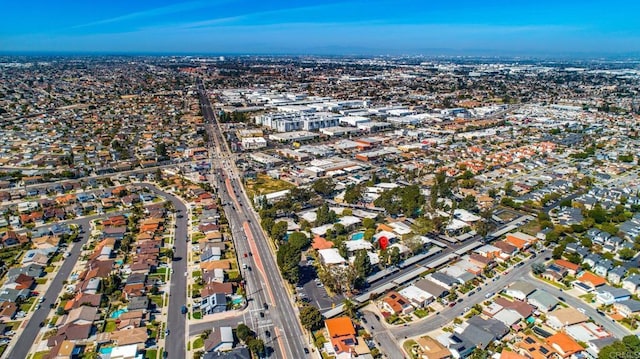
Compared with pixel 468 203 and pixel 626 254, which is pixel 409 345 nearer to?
pixel 626 254

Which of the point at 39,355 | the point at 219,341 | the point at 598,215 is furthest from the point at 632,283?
the point at 39,355

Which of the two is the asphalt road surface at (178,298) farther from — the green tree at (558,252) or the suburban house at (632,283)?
the suburban house at (632,283)

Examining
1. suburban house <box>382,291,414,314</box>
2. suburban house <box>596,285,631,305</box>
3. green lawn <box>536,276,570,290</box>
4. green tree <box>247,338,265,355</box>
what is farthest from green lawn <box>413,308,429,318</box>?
suburban house <box>596,285,631,305</box>

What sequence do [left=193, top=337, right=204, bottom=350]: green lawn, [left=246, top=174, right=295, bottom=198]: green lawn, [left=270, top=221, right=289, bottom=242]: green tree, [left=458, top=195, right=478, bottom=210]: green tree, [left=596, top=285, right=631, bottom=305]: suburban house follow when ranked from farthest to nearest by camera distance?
[left=246, top=174, right=295, bottom=198]: green lawn
[left=458, top=195, right=478, bottom=210]: green tree
[left=270, top=221, right=289, bottom=242]: green tree
[left=596, top=285, right=631, bottom=305]: suburban house
[left=193, top=337, right=204, bottom=350]: green lawn

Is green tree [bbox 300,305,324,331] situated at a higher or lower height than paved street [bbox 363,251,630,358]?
higher

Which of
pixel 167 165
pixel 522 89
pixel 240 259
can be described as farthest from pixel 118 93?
pixel 522 89

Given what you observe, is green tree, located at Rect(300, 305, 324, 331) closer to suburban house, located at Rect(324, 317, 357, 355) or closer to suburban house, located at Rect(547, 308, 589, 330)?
suburban house, located at Rect(324, 317, 357, 355)

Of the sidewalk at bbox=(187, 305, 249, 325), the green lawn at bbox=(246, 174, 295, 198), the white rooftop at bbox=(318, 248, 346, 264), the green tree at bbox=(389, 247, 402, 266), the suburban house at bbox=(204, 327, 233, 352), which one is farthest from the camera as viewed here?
the green lawn at bbox=(246, 174, 295, 198)
